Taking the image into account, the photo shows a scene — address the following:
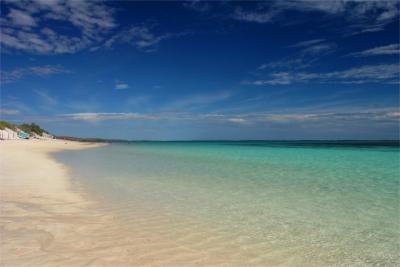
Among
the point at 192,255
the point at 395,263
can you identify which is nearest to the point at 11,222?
the point at 192,255

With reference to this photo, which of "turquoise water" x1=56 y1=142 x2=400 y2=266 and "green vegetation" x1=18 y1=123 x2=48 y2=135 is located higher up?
"green vegetation" x1=18 y1=123 x2=48 y2=135

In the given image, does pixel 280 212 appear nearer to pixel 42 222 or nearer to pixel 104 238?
pixel 104 238

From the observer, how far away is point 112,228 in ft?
18.7

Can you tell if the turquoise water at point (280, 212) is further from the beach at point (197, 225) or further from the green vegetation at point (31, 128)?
the green vegetation at point (31, 128)

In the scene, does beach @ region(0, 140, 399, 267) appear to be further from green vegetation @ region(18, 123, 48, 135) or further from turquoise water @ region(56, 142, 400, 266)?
green vegetation @ region(18, 123, 48, 135)

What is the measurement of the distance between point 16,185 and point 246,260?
26.6ft

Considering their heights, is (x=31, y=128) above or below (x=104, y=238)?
above

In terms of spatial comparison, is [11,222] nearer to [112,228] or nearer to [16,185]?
[112,228]

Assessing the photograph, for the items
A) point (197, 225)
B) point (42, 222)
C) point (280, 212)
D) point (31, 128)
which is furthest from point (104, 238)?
point (31, 128)

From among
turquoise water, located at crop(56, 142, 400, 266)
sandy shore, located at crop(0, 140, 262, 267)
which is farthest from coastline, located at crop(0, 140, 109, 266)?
turquoise water, located at crop(56, 142, 400, 266)

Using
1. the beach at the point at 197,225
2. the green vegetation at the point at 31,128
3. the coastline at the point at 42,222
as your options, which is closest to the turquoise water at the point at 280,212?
the beach at the point at 197,225

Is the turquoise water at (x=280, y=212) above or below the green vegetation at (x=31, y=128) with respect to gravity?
below

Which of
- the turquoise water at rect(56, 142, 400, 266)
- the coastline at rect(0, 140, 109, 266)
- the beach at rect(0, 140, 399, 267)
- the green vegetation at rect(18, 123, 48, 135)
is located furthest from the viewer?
the green vegetation at rect(18, 123, 48, 135)

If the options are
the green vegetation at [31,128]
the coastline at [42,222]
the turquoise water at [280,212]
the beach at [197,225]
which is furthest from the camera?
the green vegetation at [31,128]
